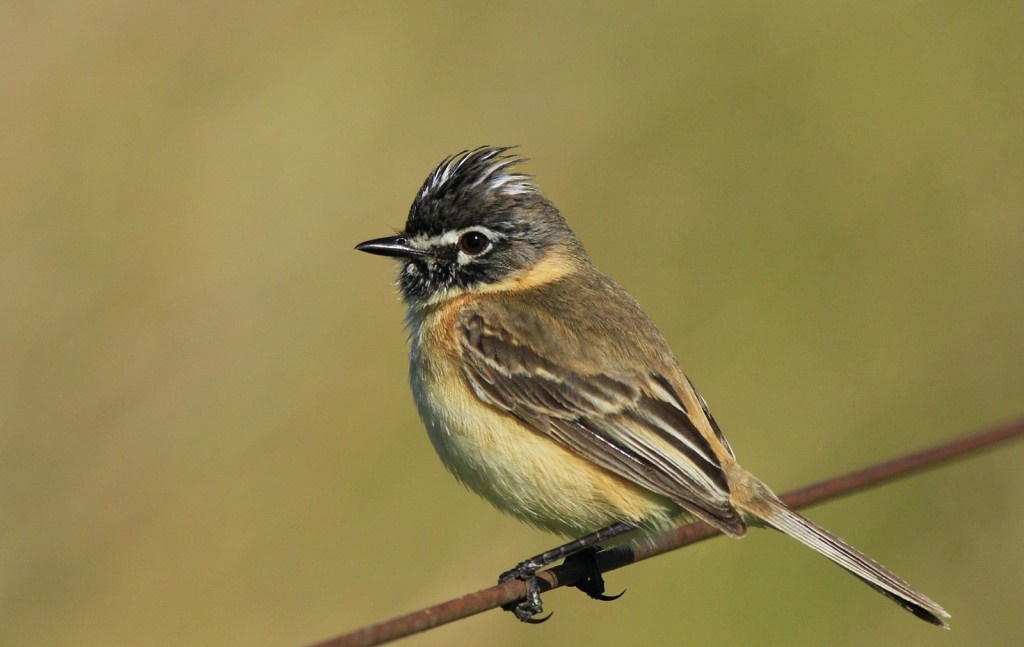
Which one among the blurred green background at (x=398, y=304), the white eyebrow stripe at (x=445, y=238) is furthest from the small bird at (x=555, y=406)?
the blurred green background at (x=398, y=304)

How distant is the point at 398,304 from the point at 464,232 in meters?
3.35

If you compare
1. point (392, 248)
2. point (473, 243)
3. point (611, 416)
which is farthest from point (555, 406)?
point (392, 248)

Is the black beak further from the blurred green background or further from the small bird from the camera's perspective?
the blurred green background

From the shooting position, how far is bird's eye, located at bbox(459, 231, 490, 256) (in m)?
6.17

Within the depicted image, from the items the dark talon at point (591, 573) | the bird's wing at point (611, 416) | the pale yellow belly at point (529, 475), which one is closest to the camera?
the bird's wing at point (611, 416)

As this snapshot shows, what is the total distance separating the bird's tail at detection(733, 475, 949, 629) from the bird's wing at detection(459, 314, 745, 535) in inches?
7.0

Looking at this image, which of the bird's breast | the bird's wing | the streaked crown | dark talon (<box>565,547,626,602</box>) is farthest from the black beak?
dark talon (<box>565,547,626,602</box>)

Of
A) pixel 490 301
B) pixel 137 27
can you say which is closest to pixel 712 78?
pixel 137 27

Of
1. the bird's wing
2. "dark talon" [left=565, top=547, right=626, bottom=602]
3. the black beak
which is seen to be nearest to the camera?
the bird's wing

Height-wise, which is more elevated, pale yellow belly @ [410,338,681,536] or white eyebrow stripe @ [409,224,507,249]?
white eyebrow stripe @ [409,224,507,249]

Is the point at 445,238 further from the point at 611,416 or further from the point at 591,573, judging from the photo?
the point at 591,573

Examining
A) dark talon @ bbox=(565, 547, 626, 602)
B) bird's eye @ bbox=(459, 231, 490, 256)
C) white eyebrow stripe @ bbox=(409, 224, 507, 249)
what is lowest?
dark talon @ bbox=(565, 547, 626, 602)

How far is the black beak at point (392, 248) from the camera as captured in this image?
611cm

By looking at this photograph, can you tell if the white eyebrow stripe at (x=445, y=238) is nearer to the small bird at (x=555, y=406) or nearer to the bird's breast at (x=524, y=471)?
the small bird at (x=555, y=406)
